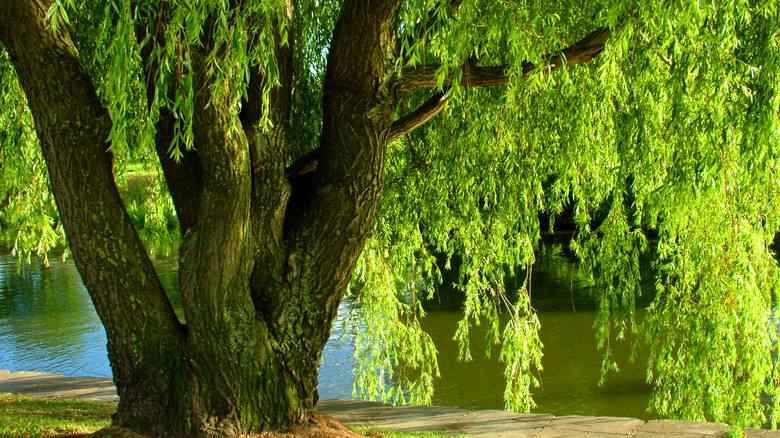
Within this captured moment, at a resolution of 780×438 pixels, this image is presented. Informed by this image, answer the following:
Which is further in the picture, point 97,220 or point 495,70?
point 495,70

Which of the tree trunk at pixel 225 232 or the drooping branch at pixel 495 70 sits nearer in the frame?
the tree trunk at pixel 225 232

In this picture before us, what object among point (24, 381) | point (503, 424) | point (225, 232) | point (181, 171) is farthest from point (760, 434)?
point (24, 381)

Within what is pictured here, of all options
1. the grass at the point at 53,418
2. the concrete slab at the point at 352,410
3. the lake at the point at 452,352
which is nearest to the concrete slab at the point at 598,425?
the grass at the point at 53,418

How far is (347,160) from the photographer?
351cm

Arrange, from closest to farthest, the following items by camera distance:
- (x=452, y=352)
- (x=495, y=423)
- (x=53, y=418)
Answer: (x=53, y=418) < (x=495, y=423) < (x=452, y=352)

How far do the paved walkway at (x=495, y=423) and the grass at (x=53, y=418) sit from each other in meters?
0.25

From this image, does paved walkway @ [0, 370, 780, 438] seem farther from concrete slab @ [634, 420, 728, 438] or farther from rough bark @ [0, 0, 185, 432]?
rough bark @ [0, 0, 185, 432]

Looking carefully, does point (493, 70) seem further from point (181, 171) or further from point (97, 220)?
point (97, 220)

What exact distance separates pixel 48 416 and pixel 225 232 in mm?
2173

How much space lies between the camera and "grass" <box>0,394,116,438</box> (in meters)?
3.68

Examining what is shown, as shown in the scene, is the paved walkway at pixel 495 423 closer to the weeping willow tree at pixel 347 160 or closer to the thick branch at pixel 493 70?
the weeping willow tree at pixel 347 160

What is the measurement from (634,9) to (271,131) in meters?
1.93

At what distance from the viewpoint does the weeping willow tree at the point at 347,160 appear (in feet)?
10.2

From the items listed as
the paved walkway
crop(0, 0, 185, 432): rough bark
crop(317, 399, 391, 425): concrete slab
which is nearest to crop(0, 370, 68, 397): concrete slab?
the paved walkway
